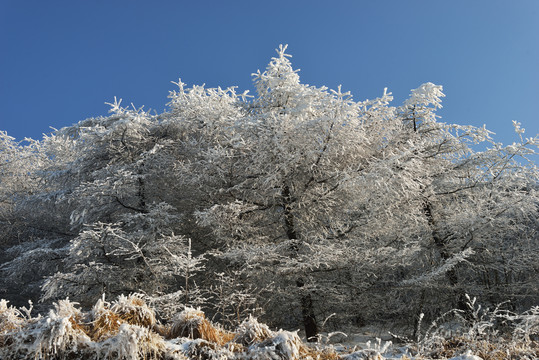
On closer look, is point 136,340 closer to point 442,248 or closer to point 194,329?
point 194,329

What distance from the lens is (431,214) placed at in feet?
33.1

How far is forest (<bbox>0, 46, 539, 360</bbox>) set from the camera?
24.5 feet

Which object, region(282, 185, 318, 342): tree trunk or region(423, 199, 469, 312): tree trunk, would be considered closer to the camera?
region(282, 185, 318, 342): tree trunk

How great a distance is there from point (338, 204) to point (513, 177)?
464 cm

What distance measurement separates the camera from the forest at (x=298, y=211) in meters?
7.46

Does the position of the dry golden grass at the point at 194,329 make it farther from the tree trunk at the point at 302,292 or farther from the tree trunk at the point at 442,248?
the tree trunk at the point at 442,248

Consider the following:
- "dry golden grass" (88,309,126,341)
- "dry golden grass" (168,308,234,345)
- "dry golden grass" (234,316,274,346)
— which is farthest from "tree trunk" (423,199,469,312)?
"dry golden grass" (88,309,126,341)

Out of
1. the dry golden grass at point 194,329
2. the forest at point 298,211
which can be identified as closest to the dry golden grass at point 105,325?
the dry golden grass at point 194,329

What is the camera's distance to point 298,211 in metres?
8.60

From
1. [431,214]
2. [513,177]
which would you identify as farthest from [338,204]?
[513,177]

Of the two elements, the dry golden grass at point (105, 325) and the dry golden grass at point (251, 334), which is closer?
the dry golden grass at point (105, 325)

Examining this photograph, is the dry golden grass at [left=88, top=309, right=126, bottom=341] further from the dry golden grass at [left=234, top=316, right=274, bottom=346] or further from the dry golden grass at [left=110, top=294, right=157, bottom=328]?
the dry golden grass at [left=234, top=316, right=274, bottom=346]

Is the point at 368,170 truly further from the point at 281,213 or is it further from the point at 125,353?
the point at 125,353

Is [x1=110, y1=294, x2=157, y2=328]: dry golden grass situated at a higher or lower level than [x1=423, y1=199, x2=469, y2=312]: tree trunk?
lower
